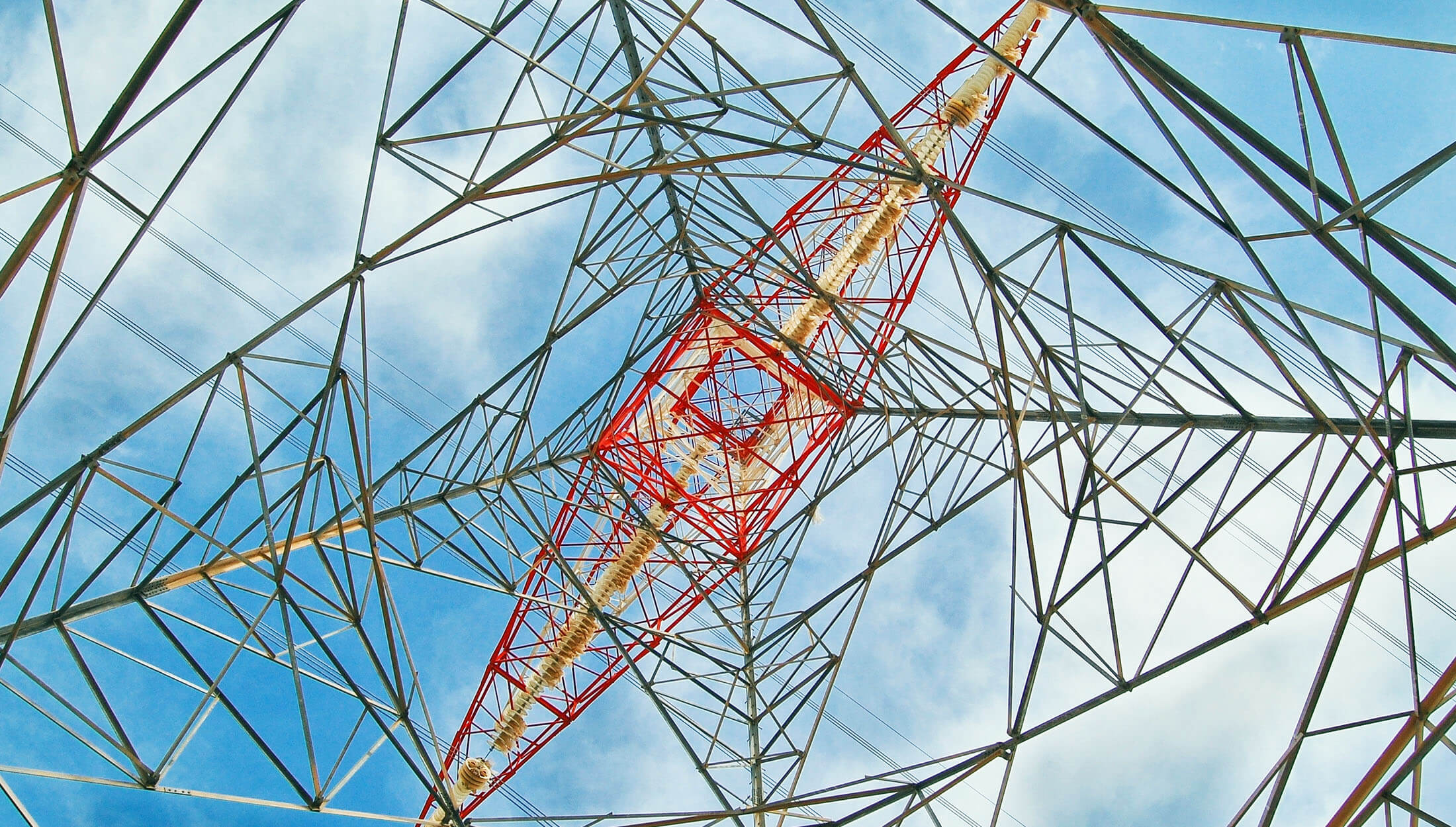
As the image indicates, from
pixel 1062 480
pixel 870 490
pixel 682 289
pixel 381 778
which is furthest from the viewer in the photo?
pixel 381 778

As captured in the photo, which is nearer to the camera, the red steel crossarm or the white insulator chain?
the red steel crossarm

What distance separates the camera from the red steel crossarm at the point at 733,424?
56.5 ft

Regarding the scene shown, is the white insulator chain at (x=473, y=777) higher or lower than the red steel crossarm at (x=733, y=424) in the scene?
lower

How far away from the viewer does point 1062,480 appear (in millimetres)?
13359

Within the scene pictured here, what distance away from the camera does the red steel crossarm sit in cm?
1723

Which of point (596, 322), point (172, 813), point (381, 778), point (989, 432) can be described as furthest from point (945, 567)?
point (172, 813)

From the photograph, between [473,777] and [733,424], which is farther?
[733,424]

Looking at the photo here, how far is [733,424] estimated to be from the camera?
735 inches

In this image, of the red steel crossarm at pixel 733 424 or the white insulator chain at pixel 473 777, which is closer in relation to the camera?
the red steel crossarm at pixel 733 424

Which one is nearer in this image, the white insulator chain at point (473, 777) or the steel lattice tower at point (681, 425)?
the steel lattice tower at point (681, 425)

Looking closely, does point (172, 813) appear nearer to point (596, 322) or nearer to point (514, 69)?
point (596, 322)

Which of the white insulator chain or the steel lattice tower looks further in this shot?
the white insulator chain

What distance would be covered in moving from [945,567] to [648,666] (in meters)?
11.0

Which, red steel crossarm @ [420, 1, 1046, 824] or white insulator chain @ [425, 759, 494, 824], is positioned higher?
red steel crossarm @ [420, 1, 1046, 824]
